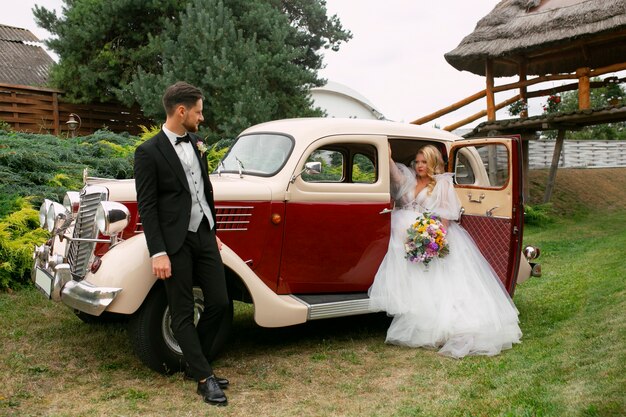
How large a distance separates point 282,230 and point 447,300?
1594 mm

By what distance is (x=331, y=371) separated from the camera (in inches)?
188

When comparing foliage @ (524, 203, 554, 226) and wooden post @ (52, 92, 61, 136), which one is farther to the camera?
wooden post @ (52, 92, 61, 136)

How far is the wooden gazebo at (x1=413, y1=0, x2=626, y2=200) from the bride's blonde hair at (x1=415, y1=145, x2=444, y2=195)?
29.0 feet

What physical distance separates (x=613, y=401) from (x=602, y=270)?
16.7 feet

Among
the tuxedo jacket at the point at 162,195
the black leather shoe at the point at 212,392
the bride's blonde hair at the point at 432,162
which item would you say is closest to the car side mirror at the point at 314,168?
the tuxedo jacket at the point at 162,195

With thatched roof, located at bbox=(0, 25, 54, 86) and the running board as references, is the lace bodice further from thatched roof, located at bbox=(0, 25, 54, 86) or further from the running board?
thatched roof, located at bbox=(0, 25, 54, 86)

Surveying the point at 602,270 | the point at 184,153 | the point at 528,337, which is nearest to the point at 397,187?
the point at 528,337

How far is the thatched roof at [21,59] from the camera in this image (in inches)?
903

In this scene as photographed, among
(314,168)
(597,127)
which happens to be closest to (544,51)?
(314,168)

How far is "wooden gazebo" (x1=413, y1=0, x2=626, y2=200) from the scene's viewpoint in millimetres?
13078

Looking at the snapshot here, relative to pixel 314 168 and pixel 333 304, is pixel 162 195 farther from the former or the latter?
pixel 333 304

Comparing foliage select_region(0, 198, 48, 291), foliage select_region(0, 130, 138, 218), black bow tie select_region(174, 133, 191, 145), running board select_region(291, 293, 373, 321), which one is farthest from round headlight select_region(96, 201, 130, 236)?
foliage select_region(0, 130, 138, 218)

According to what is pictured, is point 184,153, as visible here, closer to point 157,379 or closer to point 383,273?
point 157,379

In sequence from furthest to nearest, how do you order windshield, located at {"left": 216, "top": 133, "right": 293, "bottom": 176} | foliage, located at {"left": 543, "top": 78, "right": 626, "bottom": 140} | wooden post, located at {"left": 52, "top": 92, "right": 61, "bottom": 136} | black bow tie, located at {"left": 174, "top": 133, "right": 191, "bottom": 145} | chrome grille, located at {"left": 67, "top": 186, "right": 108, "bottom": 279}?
foliage, located at {"left": 543, "top": 78, "right": 626, "bottom": 140} → wooden post, located at {"left": 52, "top": 92, "right": 61, "bottom": 136} → windshield, located at {"left": 216, "top": 133, "right": 293, "bottom": 176} → chrome grille, located at {"left": 67, "top": 186, "right": 108, "bottom": 279} → black bow tie, located at {"left": 174, "top": 133, "right": 191, "bottom": 145}
